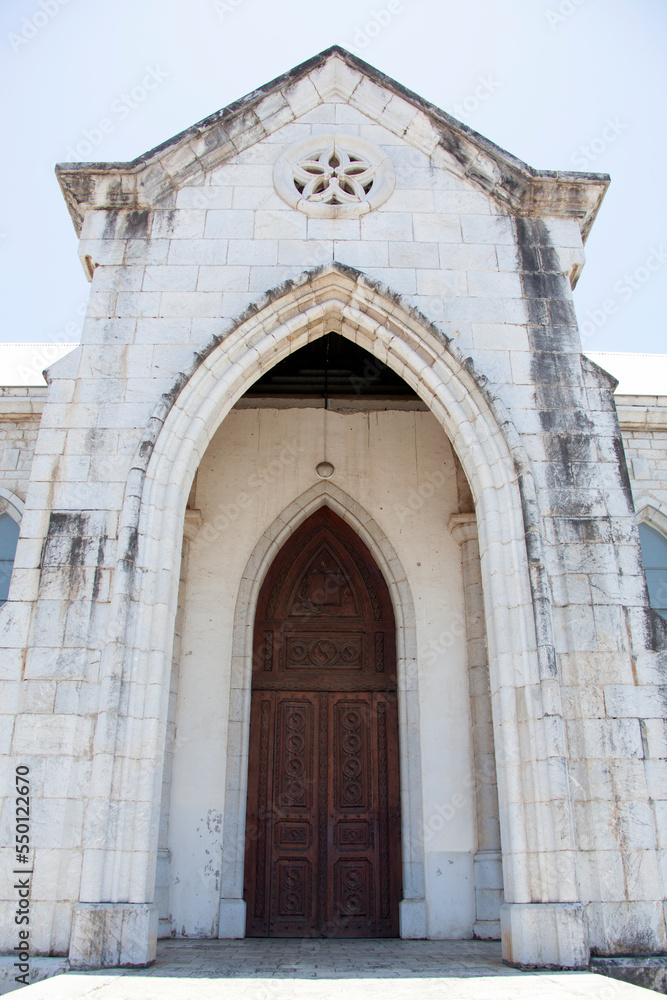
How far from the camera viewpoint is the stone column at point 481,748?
6.70 metres

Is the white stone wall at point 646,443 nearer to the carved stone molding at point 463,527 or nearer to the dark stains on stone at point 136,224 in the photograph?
the carved stone molding at point 463,527

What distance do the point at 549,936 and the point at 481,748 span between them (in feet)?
7.97

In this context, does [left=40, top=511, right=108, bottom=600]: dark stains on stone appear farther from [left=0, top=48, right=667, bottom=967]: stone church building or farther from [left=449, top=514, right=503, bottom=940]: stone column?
[left=449, top=514, right=503, bottom=940]: stone column

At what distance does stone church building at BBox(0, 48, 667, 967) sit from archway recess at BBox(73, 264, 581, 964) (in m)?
0.02

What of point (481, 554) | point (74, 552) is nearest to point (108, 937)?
point (74, 552)

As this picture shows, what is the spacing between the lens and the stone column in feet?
22.0

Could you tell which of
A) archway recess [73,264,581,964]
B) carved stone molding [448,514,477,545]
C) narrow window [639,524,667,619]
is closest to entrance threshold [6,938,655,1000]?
archway recess [73,264,581,964]

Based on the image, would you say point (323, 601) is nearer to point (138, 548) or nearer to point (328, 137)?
point (138, 548)

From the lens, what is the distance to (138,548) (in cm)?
563

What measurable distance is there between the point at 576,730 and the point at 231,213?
5.33m

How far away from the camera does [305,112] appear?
7.56 m

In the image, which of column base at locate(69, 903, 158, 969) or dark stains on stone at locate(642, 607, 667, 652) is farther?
dark stains on stone at locate(642, 607, 667, 652)

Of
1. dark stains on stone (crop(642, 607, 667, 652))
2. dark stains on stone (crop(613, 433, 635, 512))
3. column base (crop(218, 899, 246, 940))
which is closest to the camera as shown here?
dark stains on stone (crop(642, 607, 667, 652))

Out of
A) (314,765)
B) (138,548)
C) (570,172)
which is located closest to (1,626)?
(138,548)
